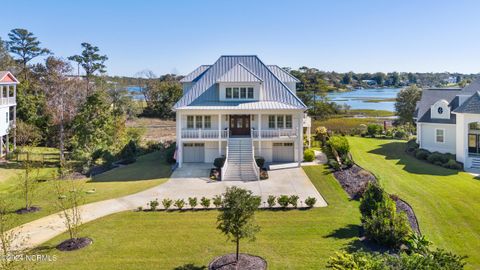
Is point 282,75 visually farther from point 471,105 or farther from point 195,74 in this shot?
point 471,105

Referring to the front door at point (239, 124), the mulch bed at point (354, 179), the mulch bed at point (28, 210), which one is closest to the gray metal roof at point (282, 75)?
the front door at point (239, 124)

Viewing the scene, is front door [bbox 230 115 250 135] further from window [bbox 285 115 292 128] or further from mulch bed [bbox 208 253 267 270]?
mulch bed [bbox 208 253 267 270]

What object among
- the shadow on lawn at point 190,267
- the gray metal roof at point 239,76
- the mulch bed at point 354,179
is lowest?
the shadow on lawn at point 190,267

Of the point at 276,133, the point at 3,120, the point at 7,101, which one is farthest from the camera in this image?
the point at 7,101

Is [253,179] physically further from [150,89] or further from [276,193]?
[150,89]

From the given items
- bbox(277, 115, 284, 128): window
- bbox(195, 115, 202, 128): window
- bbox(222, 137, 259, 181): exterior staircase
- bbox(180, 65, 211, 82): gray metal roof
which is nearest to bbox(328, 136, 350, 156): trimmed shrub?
bbox(277, 115, 284, 128): window

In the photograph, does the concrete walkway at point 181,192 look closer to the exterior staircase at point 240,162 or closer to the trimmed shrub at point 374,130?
the exterior staircase at point 240,162

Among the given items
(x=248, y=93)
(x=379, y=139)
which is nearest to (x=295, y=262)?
(x=248, y=93)

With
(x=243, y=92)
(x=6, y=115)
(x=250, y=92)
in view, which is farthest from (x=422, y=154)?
(x=6, y=115)
